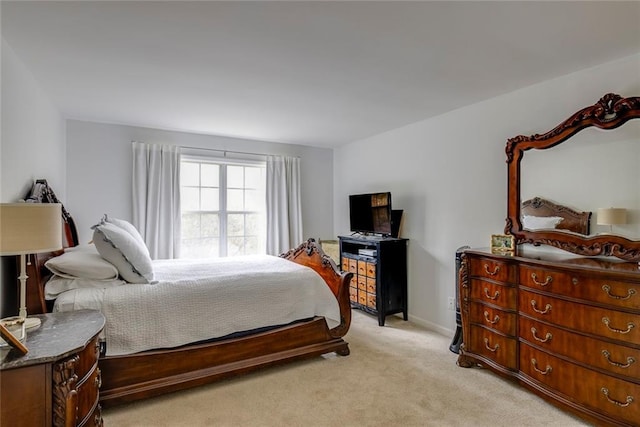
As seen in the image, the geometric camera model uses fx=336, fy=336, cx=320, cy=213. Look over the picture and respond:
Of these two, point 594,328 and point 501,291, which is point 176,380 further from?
point 594,328

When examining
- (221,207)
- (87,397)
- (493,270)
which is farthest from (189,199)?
(493,270)

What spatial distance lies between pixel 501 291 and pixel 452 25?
1.87m

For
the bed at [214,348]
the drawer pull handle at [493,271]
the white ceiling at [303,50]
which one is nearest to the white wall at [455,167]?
the white ceiling at [303,50]

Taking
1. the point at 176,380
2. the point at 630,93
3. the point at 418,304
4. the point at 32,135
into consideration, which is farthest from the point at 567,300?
the point at 32,135

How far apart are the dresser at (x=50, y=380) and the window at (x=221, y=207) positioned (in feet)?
9.44

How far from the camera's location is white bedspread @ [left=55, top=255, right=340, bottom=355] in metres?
2.19

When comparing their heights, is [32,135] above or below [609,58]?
below

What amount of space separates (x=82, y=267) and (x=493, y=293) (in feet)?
9.79

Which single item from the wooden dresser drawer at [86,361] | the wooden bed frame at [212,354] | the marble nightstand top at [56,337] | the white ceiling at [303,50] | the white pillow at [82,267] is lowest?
the wooden bed frame at [212,354]

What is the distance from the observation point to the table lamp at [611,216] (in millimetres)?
2242

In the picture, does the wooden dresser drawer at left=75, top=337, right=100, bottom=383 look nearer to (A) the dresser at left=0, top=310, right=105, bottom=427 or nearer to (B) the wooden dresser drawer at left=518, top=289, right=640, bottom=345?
(A) the dresser at left=0, top=310, right=105, bottom=427

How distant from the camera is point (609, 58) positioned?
7.57 ft

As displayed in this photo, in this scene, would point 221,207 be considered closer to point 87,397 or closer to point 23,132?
point 23,132

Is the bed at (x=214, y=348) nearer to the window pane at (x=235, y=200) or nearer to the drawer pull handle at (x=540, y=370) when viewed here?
the drawer pull handle at (x=540, y=370)
